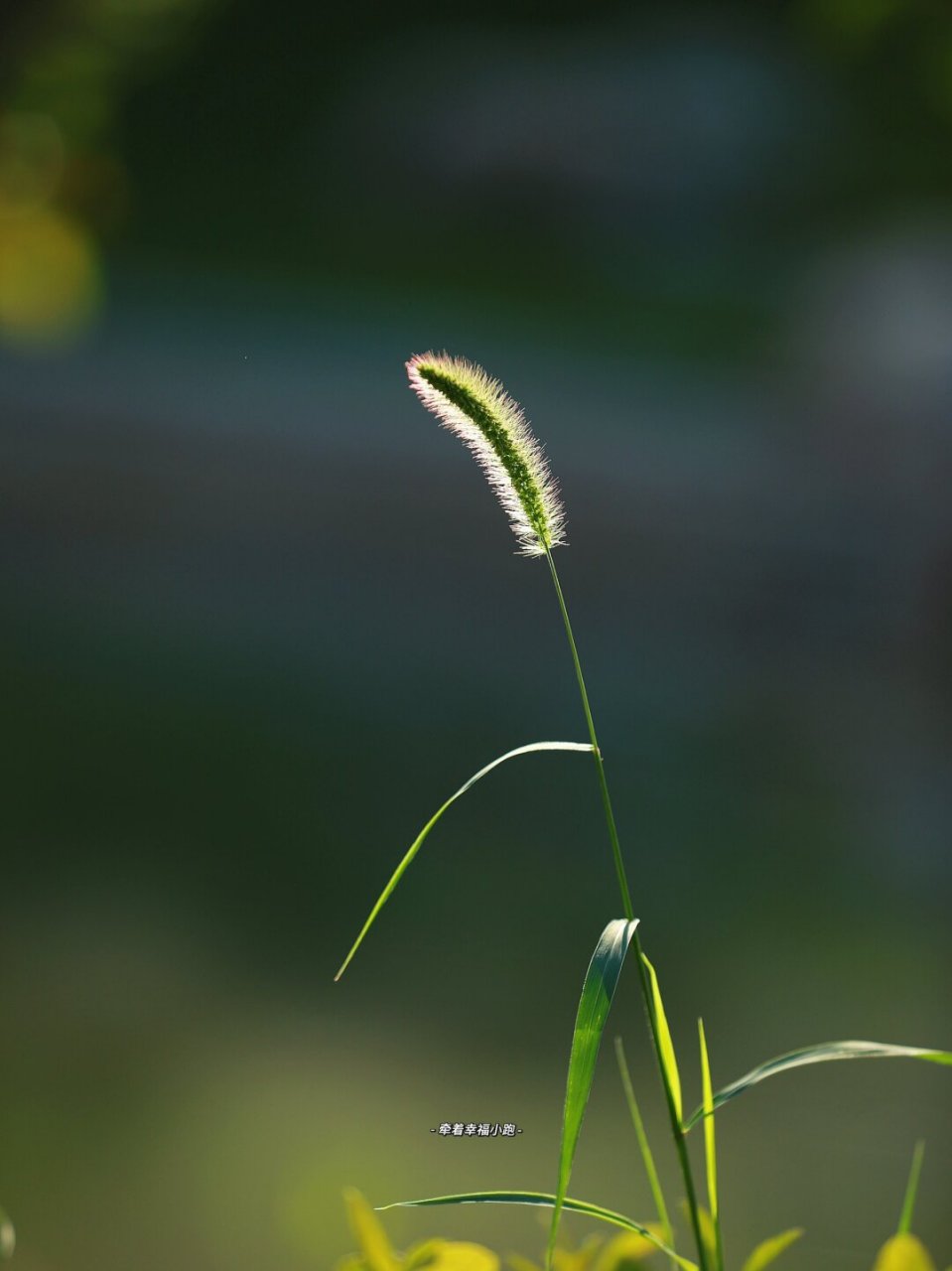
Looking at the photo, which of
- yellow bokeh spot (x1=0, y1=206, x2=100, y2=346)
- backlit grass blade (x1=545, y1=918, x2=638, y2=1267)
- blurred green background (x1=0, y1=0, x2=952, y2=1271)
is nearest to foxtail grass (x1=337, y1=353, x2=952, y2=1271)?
backlit grass blade (x1=545, y1=918, x2=638, y2=1267)

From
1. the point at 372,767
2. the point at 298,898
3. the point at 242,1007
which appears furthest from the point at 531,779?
the point at 242,1007

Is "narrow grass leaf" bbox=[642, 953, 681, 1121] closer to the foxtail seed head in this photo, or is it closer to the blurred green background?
the foxtail seed head

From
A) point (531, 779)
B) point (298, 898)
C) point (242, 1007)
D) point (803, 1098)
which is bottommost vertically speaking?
point (803, 1098)

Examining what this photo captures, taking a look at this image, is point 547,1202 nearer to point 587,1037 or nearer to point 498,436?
point 587,1037

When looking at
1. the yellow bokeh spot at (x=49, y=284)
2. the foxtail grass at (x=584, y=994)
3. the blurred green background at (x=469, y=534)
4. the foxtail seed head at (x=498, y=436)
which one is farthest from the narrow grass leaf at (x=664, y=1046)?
the yellow bokeh spot at (x=49, y=284)

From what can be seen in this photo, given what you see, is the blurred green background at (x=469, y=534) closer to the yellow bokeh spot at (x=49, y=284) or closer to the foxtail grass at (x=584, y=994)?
the yellow bokeh spot at (x=49, y=284)

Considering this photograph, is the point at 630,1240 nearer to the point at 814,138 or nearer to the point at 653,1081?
the point at 653,1081

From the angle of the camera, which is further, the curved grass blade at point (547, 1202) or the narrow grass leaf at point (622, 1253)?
the narrow grass leaf at point (622, 1253)
